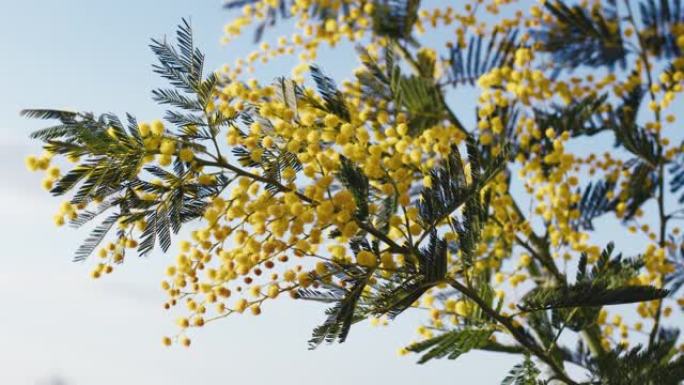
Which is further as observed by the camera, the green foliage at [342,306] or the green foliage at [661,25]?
the green foliage at [661,25]

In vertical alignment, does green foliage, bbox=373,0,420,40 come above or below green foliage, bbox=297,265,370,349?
above

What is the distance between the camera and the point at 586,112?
281 cm

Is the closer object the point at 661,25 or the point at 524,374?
the point at 524,374

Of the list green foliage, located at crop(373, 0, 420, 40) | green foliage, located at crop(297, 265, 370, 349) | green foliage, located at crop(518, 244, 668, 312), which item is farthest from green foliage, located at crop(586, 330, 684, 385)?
green foliage, located at crop(373, 0, 420, 40)

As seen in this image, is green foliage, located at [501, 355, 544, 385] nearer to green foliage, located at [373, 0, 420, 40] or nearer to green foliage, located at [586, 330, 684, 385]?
green foliage, located at [586, 330, 684, 385]

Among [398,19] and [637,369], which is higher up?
[398,19]

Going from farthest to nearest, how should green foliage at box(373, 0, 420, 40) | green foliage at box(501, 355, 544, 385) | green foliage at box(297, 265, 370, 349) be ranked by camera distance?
green foliage at box(373, 0, 420, 40), green foliage at box(501, 355, 544, 385), green foliage at box(297, 265, 370, 349)

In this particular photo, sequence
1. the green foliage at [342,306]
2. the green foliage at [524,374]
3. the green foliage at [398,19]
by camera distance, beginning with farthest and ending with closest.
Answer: the green foliage at [398,19]
the green foliage at [524,374]
the green foliage at [342,306]

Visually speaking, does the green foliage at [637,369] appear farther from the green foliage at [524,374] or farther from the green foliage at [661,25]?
the green foliage at [661,25]

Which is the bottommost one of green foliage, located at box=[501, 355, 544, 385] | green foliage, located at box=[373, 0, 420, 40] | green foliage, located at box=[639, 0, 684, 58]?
green foliage, located at box=[501, 355, 544, 385]

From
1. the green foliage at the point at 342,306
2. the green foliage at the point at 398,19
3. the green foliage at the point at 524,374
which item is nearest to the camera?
the green foliage at the point at 342,306

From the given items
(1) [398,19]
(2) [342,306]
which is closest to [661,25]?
(1) [398,19]

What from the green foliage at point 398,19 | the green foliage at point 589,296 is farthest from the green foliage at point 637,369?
the green foliage at point 398,19

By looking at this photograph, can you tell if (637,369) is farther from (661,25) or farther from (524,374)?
(661,25)
